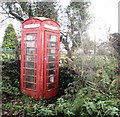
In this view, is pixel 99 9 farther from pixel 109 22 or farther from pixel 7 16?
pixel 7 16

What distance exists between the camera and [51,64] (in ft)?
17.1

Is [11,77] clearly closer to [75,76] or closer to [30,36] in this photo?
[30,36]

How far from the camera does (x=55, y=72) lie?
17.6 feet

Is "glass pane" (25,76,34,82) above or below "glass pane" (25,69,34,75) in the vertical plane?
below

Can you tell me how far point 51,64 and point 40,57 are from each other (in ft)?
1.47

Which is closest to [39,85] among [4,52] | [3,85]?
[3,85]

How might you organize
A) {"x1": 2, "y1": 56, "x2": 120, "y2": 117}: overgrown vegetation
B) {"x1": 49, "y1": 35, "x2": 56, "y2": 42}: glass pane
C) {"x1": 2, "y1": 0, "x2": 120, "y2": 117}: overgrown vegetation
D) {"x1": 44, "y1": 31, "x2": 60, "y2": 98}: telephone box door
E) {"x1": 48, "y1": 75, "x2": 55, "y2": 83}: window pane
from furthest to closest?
{"x1": 48, "y1": 75, "x2": 55, "y2": 83}: window pane < {"x1": 49, "y1": 35, "x2": 56, "y2": 42}: glass pane < {"x1": 44, "y1": 31, "x2": 60, "y2": 98}: telephone box door < {"x1": 2, "y1": 0, "x2": 120, "y2": 117}: overgrown vegetation < {"x1": 2, "y1": 56, "x2": 120, "y2": 117}: overgrown vegetation

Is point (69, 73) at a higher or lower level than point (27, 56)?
lower

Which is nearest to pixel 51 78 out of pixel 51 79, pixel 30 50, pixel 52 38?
pixel 51 79

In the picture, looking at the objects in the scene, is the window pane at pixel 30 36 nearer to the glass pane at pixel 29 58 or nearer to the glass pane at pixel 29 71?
the glass pane at pixel 29 58

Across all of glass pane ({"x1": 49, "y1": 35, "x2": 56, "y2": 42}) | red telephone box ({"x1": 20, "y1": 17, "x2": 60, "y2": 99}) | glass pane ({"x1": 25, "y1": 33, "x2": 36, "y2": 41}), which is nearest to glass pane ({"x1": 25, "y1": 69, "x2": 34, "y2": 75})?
red telephone box ({"x1": 20, "y1": 17, "x2": 60, "y2": 99})

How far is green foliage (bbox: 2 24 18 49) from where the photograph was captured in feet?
21.5

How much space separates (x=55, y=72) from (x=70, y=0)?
2333mm

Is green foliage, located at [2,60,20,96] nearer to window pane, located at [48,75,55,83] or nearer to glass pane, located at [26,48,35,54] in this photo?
window pane, located at [48,75,55,83]
